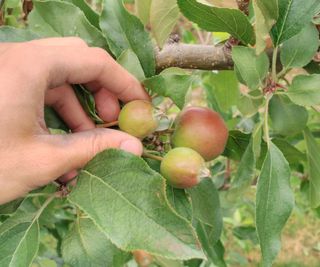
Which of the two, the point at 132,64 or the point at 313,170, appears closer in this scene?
the point at 132,64

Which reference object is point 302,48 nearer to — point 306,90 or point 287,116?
point 306,90

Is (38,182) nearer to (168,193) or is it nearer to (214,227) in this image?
(168,193)

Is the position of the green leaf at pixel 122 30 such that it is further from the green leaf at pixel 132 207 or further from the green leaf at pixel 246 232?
the green leaf at pixel 246 232

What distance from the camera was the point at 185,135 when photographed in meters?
0.92

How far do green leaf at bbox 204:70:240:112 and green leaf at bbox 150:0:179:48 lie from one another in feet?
1.50

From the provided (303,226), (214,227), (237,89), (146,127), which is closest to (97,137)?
(146,127)

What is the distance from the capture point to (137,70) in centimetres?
92

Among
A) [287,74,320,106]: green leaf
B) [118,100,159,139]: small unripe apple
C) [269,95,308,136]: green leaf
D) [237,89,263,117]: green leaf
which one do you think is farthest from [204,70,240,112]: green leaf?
[118,100,159,139]: small unripe apple

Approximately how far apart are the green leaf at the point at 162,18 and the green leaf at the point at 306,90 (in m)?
0.23

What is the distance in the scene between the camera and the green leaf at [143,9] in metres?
1.00

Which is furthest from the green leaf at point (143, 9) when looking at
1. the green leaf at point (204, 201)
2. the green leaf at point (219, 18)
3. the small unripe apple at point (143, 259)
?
the small unripe apple at point (143, 259)

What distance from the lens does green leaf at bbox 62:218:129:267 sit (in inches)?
35.7

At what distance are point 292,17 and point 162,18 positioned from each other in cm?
22

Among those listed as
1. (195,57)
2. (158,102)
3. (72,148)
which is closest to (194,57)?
(195,57)
